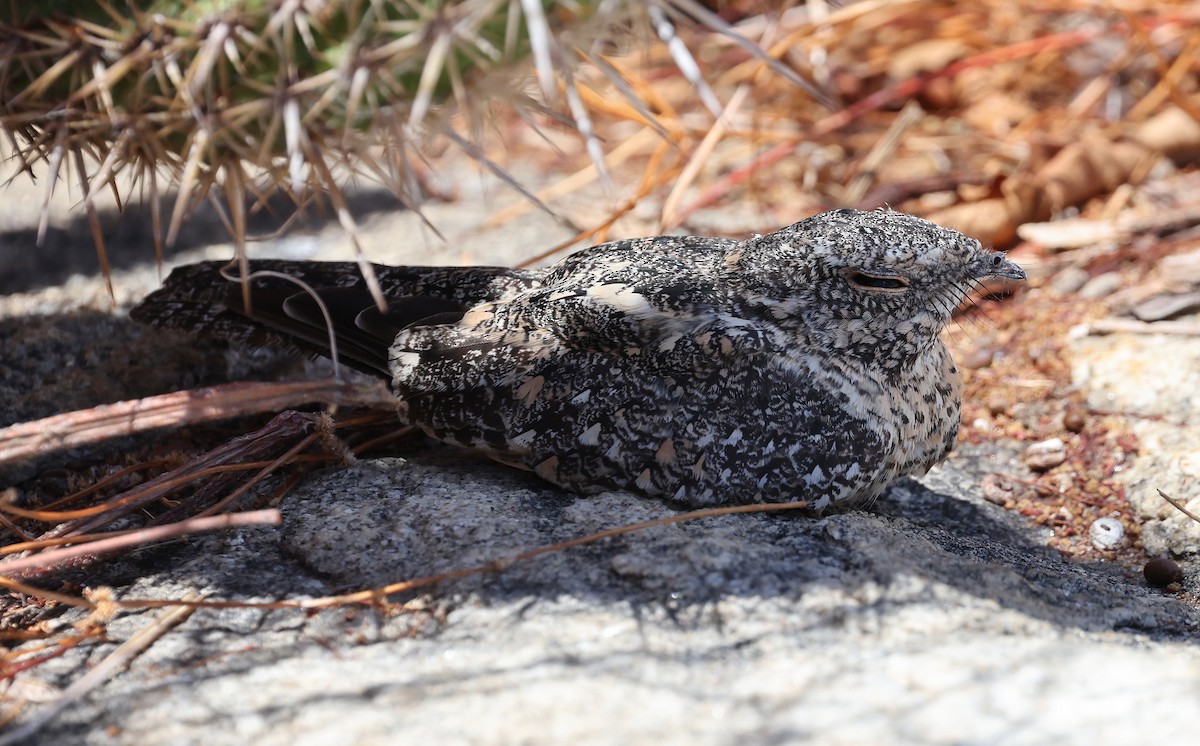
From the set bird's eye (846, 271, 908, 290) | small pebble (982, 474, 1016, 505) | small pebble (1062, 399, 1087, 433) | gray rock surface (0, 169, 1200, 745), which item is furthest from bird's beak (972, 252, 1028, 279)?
small pebble (1062, 399, 1087, 433)

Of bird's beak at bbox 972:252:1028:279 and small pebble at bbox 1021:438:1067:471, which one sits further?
small pebble at bbox 1021:438:1067:471

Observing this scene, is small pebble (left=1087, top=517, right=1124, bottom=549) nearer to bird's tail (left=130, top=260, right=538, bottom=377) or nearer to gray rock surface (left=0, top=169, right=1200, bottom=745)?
gray rock surface (left=0, top=169, right=1200, bottom=745)

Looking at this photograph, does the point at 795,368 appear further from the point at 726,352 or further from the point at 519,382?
the point at 519,382

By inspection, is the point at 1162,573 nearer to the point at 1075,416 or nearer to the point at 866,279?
the point at 1075,416

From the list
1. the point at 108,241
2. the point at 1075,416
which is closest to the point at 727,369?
the point at 1075,416

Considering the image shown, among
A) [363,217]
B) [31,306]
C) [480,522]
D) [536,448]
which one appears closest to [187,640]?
[480,522]

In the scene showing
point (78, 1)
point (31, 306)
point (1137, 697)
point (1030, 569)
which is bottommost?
point (1030, 569)
